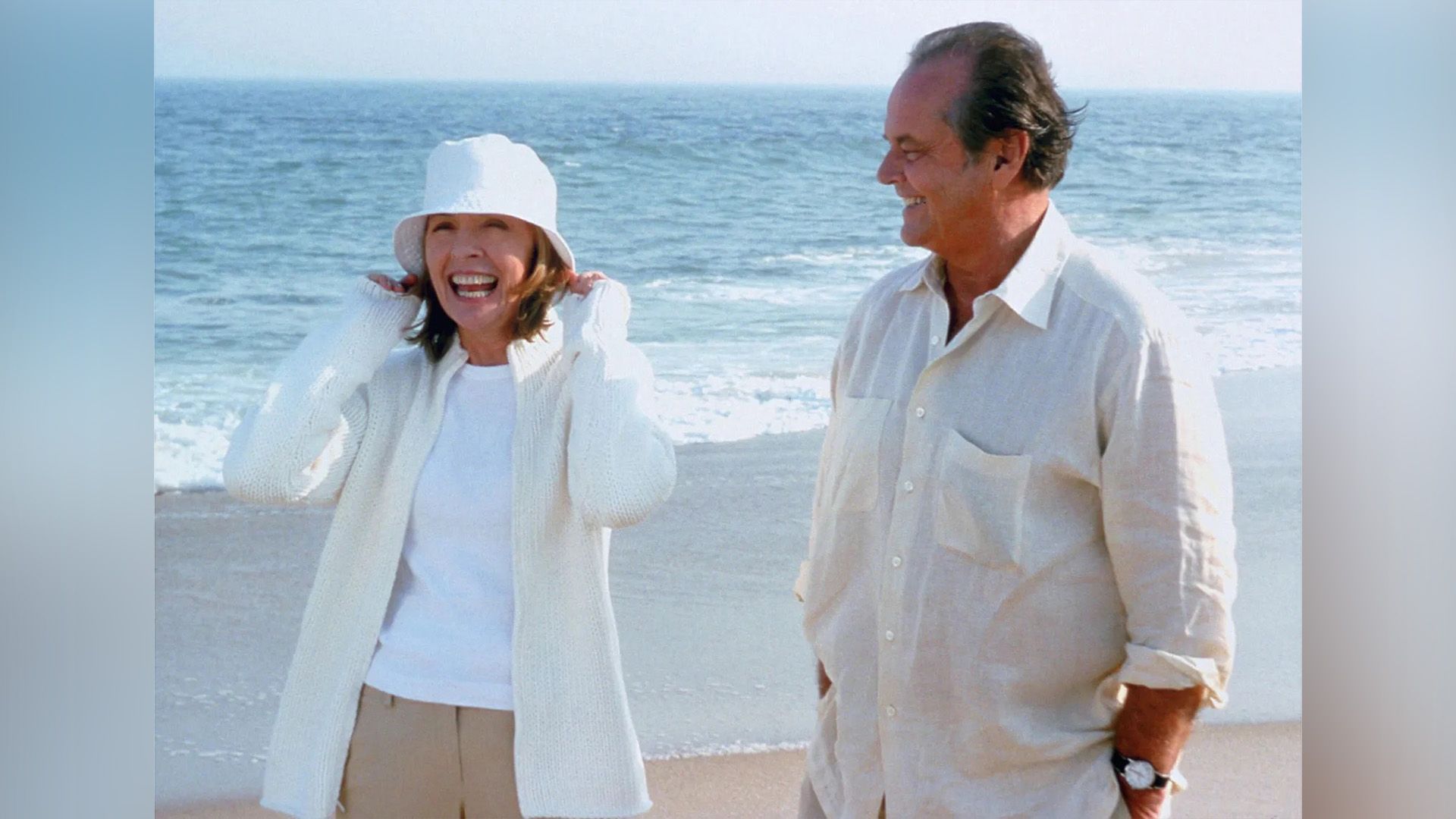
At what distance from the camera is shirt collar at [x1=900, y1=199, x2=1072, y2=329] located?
155 cm

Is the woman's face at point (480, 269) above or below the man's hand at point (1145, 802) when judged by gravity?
above

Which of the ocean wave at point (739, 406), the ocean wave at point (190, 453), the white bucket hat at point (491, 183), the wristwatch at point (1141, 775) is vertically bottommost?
the ocean wave at point (190, 453)

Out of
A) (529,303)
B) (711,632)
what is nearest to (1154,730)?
(529,303)

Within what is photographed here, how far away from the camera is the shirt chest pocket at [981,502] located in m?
1.52

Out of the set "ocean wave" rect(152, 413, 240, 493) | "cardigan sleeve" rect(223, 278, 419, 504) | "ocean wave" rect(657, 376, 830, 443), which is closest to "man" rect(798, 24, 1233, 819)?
"cardigan sleeve" rect(223, 278, 419, 504)

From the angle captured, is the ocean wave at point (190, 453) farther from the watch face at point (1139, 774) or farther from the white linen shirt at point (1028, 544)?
the watch face at point (1139, 774)

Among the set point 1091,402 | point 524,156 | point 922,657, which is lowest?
point 922,657

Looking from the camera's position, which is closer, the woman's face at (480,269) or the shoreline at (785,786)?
the woman's face at (480,269)

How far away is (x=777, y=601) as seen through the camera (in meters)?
4.97

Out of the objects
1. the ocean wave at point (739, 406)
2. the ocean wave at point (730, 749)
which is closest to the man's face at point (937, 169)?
the ocean wave at point (730, 749)
